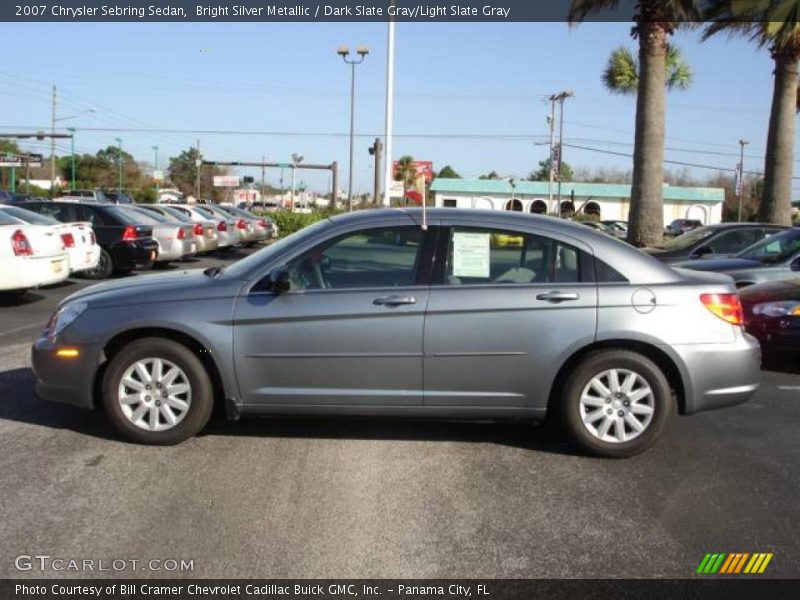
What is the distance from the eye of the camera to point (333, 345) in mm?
4984

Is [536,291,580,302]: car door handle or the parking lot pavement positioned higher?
[536,291,580,302]: car door handle

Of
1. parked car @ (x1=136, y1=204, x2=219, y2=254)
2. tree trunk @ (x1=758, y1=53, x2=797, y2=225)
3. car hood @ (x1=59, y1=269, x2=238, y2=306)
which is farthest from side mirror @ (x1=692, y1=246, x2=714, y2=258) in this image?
parked car @ (x1=136, y1=204, x2=219, y2=254)

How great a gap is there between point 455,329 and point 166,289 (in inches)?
76.0

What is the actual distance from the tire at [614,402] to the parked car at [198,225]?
49.7ft

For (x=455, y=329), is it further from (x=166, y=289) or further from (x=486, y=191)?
(x=486, y=191)

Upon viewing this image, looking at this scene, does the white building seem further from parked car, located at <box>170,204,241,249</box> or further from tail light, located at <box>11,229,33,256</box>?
tail light, located at <box>11,229,33,256</box>

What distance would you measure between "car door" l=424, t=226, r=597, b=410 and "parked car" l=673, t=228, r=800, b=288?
5679 millimetres

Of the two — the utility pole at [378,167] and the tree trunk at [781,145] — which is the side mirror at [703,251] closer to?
the tree trunk at [781,145]

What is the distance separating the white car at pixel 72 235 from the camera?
11570 mm

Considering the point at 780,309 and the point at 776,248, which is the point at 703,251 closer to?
the point at 776,248

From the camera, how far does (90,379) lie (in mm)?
5121

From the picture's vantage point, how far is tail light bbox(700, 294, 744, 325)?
511 centimetres

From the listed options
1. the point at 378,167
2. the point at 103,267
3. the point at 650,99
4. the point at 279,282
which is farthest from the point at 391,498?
the point at 378,167

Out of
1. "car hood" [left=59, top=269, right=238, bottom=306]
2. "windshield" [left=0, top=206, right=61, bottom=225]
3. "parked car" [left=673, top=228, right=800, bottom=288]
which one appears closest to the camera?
"car hood" [left=59, top=269, right=238, bottom=306]
